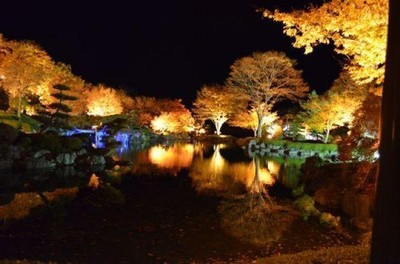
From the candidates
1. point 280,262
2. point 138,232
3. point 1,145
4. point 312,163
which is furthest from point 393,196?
point 1,145

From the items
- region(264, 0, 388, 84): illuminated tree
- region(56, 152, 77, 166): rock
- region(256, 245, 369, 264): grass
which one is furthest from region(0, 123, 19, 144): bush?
region(256, 245, 369, 264): grass

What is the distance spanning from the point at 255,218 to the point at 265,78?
28618mm

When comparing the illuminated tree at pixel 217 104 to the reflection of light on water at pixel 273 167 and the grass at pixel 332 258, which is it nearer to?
the reflection of light on water at pixel 273 167

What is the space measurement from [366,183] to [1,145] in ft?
62.7

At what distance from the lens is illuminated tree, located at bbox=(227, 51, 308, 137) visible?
131ft

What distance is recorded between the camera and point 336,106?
34.6 metres

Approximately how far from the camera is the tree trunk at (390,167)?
3.27 meters

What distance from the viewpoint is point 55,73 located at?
1622 inches

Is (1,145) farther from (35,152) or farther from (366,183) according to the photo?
(366,183)

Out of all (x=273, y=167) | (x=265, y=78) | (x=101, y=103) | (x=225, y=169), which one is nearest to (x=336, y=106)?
(x=265, y=78)

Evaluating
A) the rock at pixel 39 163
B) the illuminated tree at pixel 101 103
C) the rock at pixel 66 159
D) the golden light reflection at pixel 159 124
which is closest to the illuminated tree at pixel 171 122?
the golden light reflection at pixel 159 124

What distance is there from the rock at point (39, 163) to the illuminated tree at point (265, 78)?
21.8 metres

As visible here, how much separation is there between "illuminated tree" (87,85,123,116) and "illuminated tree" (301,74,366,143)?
2260 centimetres

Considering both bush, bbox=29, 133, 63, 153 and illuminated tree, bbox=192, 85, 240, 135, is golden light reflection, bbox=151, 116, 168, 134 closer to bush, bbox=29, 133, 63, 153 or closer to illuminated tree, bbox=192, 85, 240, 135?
illuminated tree, bbox=192, 85, 240, 135
